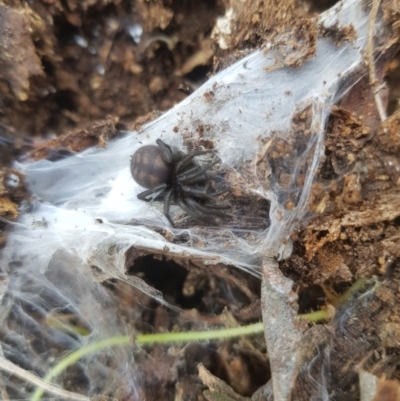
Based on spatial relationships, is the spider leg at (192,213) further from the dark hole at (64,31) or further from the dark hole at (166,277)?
the dark hole at (64,31)

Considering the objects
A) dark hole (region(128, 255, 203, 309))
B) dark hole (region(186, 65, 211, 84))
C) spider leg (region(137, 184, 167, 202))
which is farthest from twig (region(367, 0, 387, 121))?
dark hole (region(128, 255, 203, 309))

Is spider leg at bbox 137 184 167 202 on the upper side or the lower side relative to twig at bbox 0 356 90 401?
upper

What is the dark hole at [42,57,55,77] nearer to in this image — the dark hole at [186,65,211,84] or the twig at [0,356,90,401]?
the dark hole at [186,65,211,84]

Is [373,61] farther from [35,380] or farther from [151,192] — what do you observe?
[35,380]

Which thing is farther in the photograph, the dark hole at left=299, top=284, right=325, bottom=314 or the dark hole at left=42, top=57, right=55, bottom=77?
the dark hole at left=42, top=57, right=55, bottom=77

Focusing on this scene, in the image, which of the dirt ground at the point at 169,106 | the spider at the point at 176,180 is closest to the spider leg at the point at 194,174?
the spider at the point at 176,180

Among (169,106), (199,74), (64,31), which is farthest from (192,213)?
(64,31)
